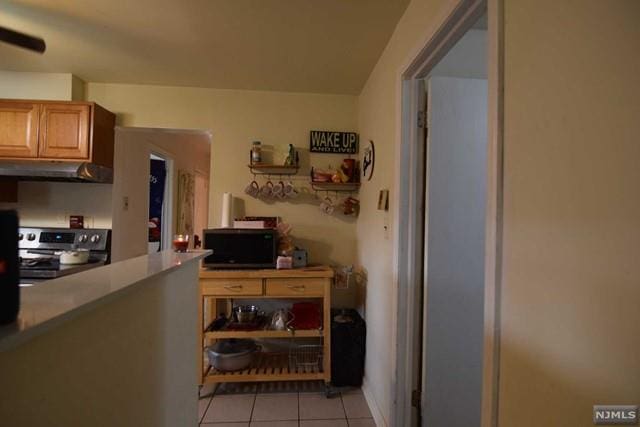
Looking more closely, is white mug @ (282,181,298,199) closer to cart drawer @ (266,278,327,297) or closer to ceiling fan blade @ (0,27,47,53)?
cart drawer @ (266,278,327,297)

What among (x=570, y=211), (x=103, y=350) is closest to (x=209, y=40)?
(x=103, y=350)

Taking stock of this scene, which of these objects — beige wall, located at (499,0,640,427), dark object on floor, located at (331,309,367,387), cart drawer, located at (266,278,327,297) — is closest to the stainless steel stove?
cart drawer, located at (266,278,327,297)

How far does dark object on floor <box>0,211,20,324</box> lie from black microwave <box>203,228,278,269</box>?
5.98ft

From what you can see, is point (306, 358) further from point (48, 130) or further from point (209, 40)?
point (48, 130)

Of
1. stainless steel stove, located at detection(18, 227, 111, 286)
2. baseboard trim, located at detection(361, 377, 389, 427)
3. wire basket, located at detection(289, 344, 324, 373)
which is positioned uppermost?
stainless steel stove, located at detection(18, 227, 111, 286)

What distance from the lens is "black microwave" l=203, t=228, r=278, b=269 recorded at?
7.46 feet

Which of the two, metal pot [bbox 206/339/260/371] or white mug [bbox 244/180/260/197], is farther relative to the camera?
white mug [bbox 244/180/260/197]

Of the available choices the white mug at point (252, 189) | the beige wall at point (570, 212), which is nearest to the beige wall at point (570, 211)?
the beige wall at point (570, 212)

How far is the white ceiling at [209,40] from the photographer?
1599 millimetres

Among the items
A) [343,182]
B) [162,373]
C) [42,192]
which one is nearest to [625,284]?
[162,373]

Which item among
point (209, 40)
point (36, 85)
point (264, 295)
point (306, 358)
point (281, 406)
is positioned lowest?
point (281, 406)

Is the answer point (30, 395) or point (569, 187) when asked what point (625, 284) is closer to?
point (569, 187)

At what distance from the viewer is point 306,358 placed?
247cm

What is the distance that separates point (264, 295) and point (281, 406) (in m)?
0.74
